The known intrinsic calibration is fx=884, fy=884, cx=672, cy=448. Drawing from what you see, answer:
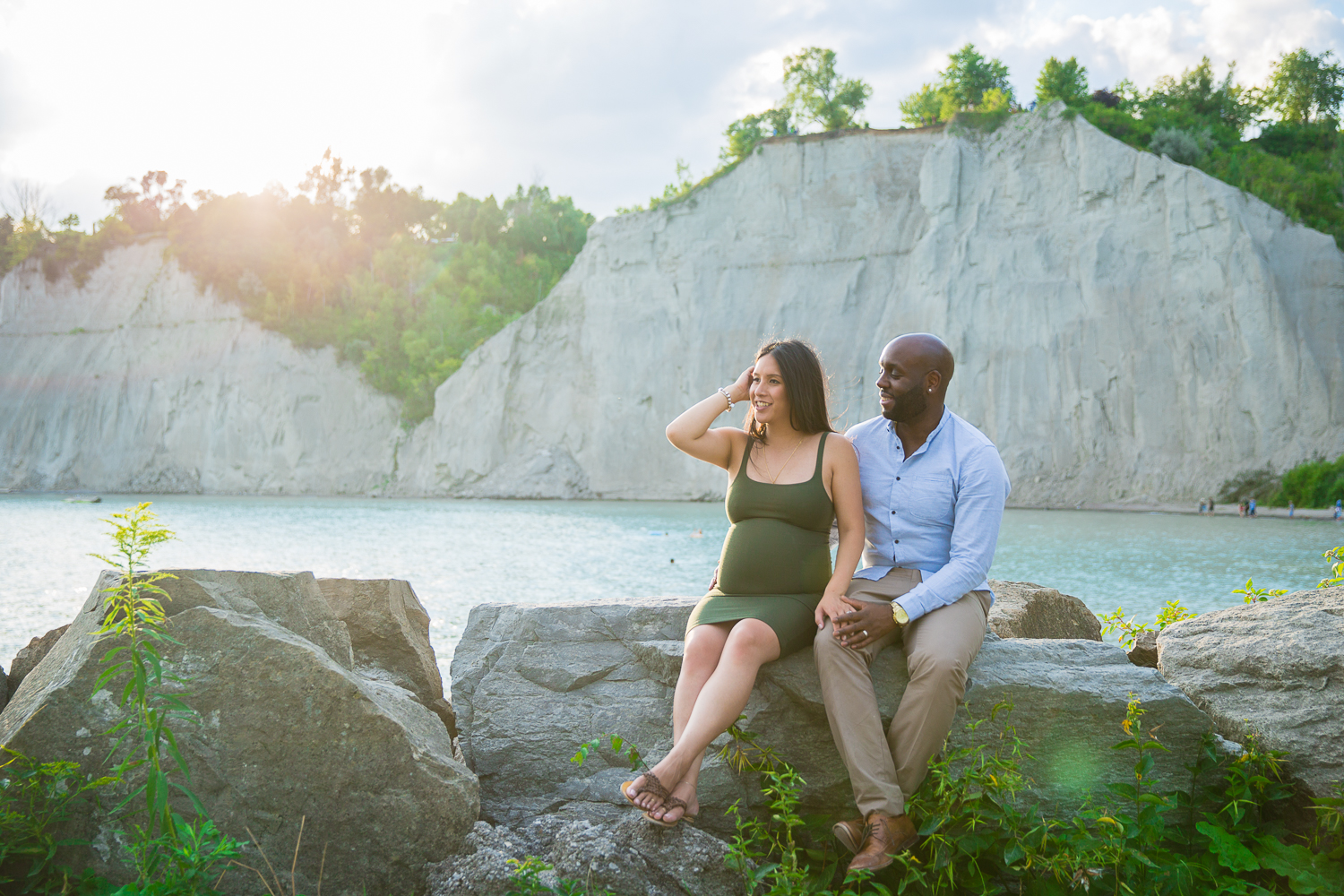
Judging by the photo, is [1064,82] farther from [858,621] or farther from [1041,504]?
[858,621]

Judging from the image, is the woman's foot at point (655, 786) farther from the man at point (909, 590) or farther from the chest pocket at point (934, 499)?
the chest pocket at point (934, 499)

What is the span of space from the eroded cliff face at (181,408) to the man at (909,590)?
1897 inches

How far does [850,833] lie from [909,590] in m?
1.02

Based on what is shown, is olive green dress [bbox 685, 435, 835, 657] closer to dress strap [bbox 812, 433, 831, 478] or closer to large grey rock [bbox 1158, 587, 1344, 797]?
dress strap [bbox 812, 433, 831, 478]

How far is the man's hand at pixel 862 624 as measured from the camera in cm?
331

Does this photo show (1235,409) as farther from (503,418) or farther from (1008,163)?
(503,418)

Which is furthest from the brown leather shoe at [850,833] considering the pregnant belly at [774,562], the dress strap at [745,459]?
the dress strap at [745,459]

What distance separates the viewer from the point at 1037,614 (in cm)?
539

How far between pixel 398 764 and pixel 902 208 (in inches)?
1493

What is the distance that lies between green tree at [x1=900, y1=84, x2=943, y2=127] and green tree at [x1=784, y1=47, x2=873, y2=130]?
6.64 feet

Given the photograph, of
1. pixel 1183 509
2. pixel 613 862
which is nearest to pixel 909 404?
pixel 613 862

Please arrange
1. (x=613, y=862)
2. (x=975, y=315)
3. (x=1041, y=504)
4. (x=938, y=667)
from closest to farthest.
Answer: (x=613, y=862) < (x=938, y=667) < (x=1041, y=504) < (x=975, y=315)

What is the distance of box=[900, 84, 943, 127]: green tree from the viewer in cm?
4331

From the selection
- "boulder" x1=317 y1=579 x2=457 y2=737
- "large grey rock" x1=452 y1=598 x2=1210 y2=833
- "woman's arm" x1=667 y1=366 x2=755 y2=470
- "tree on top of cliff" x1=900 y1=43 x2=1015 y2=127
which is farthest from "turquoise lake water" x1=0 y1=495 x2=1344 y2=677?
"tree on top of cliff" x1=900 y1=43 x2=1015 y2=127
